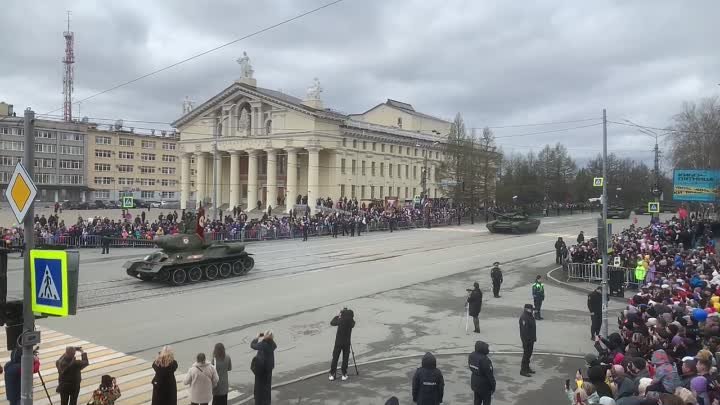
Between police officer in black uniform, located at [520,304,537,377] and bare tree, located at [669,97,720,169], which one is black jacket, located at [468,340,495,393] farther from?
bare tree, located at [669,97,720,169]

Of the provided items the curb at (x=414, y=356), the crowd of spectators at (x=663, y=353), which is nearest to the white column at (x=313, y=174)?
the crowd of spectators at (x=663, y=353)

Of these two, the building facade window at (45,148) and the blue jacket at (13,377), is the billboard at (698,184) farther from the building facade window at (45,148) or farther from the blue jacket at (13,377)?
the building facade window at (45,148)

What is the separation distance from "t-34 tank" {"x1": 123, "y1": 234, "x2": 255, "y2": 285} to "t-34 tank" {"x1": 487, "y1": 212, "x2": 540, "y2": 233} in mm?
25225

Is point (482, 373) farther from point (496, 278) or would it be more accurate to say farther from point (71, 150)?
point (71, 150)

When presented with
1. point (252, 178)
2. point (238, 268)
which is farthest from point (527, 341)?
point (252, 178)

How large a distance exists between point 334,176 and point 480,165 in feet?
54.6

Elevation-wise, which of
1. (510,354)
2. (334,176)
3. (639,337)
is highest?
(334,176)

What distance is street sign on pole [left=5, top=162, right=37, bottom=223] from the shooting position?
5.98 meters

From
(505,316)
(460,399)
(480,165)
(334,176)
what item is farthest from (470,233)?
(460,399)

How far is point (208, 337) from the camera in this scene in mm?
13258

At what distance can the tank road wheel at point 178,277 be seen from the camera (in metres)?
20.7

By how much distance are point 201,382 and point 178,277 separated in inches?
541

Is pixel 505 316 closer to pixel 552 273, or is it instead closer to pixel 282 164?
pixel 552 273

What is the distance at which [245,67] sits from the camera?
6406cm
